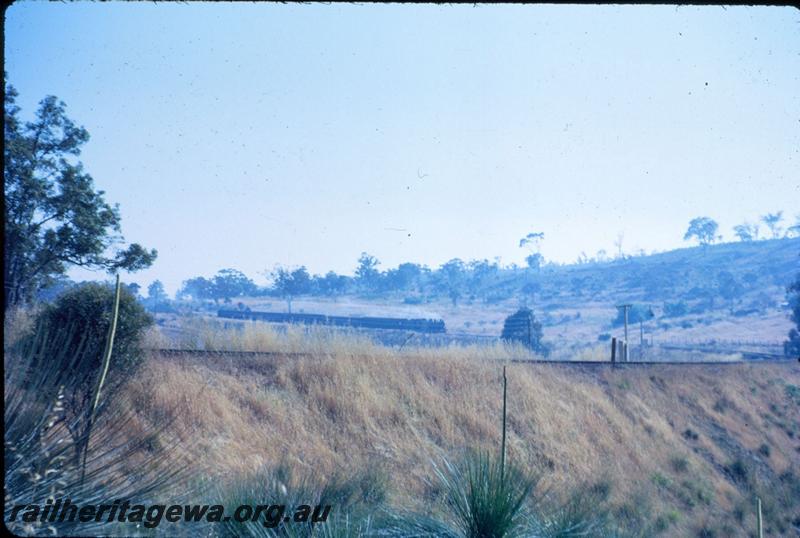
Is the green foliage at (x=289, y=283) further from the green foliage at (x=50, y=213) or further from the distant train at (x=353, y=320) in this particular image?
the green foliage at (x=50, y=213)

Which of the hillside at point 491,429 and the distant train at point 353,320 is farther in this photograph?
the distant train at point 353,320

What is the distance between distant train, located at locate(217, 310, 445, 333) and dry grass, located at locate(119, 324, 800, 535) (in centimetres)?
715

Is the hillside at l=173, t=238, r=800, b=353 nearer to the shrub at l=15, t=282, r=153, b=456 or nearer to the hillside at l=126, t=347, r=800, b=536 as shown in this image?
the hillside at l=126, t=347, r=800, b=536

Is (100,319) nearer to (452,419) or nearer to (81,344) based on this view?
(81,344)

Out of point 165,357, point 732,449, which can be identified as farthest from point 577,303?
point 165,357

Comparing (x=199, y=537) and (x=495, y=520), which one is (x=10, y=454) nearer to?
(x=199, y=537)

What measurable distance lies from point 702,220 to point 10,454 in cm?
7425

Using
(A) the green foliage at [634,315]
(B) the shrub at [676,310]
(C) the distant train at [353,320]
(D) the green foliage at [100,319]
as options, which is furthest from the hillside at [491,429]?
(B) the shrub at [676,310]

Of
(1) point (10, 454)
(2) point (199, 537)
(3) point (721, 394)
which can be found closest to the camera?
(1) point (10, 454)

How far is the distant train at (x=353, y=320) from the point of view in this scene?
26.5 metres

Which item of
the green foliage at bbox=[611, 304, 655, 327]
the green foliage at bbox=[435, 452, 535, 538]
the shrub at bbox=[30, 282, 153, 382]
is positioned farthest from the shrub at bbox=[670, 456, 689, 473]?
the green foliage at bbox=[611, 304, 655, 327]

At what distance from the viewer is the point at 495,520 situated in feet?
18.6

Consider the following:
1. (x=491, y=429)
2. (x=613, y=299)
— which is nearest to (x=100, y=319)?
(x=491, y=429)

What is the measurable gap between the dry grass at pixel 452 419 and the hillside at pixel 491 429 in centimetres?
4
